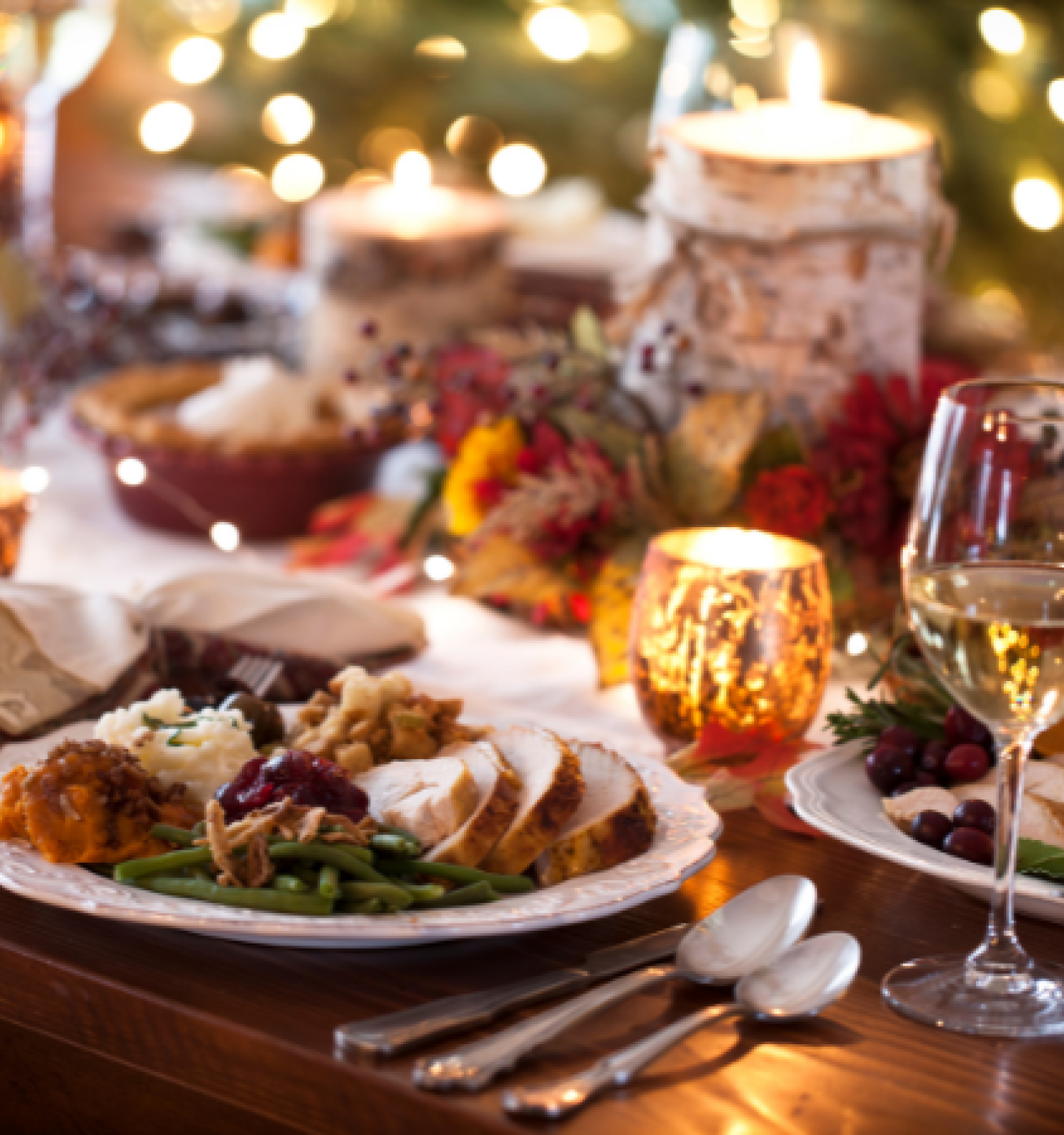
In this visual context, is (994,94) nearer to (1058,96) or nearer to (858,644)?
(1058,96)

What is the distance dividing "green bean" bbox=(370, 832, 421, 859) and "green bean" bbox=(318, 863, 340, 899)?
3 centimetres

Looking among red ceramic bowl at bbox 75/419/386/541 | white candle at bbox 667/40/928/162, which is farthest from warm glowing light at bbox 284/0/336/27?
white candle at bbox 667/40/928/162

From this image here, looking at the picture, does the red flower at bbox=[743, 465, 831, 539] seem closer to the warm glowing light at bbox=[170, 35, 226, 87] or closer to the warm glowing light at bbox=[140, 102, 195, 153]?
the warm glowing light at bbox=[170, 35, 226, 87]

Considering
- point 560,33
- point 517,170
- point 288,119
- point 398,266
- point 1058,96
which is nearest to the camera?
point 398,266

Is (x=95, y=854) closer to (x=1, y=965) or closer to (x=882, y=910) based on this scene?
(x=1, y=965)

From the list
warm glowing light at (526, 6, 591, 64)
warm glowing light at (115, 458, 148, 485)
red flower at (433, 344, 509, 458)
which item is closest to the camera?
red flower at (433, 344, 509, 458)

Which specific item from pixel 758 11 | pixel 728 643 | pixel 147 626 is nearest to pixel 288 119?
pixel 758 11

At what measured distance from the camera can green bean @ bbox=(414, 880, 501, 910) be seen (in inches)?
28.8

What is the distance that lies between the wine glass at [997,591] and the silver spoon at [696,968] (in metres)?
0.06

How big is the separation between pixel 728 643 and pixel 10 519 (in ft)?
2.02

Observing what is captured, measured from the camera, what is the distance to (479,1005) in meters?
0.68

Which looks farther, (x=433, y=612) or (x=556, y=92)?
(x=556, y=92)

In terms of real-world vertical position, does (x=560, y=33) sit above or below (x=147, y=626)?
above

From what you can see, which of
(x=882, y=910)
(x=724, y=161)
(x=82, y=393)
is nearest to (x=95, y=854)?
(x=882, y=910)
